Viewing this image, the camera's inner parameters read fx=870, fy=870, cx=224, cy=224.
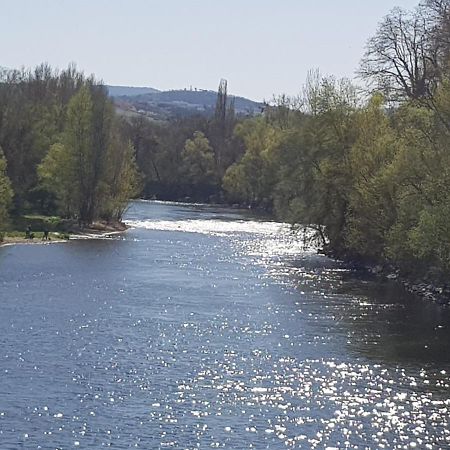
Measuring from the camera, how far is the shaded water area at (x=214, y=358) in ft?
77.5

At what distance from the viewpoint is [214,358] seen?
1231 inches

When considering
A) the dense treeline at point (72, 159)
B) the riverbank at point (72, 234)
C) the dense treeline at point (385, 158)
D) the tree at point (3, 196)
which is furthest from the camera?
the dense treeline at point (72, 159)

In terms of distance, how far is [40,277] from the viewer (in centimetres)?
4866

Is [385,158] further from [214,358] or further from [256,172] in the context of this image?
[256,172]

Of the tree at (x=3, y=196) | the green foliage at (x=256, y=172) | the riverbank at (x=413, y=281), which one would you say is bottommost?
the riverbank at (x=413, y=281)

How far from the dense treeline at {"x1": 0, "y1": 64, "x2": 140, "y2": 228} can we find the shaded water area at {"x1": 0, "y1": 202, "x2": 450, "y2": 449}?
2688 centimetres

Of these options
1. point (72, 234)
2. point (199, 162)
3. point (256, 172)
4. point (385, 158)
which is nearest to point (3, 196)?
point (72, 234)

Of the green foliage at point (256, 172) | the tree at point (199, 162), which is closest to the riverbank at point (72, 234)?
the green foliage at point (256, 172)

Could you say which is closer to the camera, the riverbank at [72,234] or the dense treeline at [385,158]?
the dense treeline at [385,158]

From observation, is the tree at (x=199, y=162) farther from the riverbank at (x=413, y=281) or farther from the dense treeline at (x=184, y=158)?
the riverbank at (x=413, y=281)

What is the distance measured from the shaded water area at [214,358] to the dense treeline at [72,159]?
2688 cm

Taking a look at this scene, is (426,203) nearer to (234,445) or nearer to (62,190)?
(234,445)

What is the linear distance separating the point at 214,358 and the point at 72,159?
5382 centimetres

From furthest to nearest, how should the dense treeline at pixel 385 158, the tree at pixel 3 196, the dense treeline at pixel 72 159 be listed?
the dense treeline at pixel 72 159 < the tree at pixel 3 196 < the dense treeline at pixel 385 158
